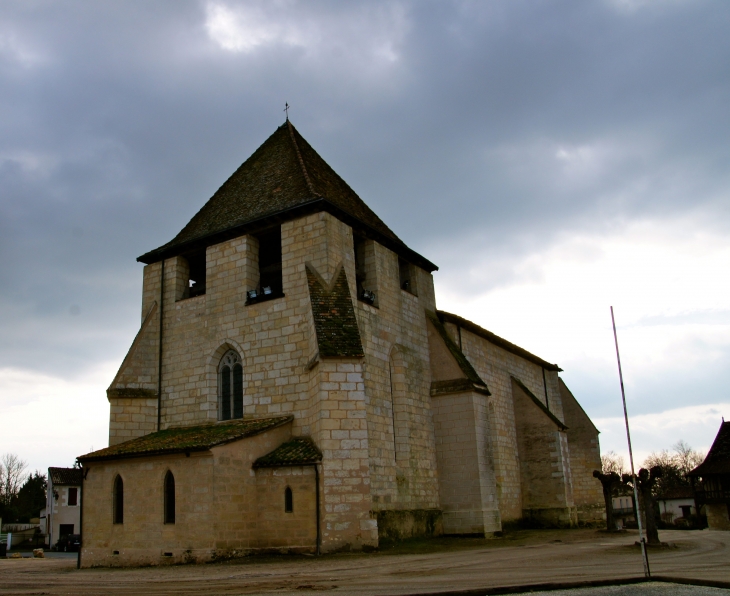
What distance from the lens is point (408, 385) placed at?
67.0ft

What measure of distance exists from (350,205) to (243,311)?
5207 millimetres

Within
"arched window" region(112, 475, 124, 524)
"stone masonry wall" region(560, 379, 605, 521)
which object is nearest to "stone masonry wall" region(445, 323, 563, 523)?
"stone masonry wall" region(560, 379, 605, 521)

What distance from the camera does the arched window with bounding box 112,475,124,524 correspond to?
1671cm

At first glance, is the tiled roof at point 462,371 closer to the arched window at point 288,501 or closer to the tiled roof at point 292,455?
the tiled roof at point 292,455

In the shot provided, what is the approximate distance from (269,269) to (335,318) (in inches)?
186

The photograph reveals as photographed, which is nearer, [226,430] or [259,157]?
[226,430]

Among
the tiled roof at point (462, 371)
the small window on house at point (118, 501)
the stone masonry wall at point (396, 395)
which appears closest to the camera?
the small window on house at point (118, 501)

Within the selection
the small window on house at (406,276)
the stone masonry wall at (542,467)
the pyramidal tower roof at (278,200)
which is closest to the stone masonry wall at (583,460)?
the stone masonry wall at (542,467)

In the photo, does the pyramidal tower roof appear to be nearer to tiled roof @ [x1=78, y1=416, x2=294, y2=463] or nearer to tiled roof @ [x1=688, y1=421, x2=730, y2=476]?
tiled roof @ [x1=78, y1=416, x2=294, y2=463]

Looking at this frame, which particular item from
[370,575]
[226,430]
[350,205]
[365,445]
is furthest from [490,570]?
[350,205]

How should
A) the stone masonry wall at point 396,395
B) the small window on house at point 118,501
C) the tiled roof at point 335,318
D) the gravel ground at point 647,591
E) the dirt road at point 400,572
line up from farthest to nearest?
the stone masonry wall at point 396,395 → the small window on house at point 118,501 → the tiled roof at point 335,318 → the dirt road at point 400,572 → the gravel ground at point 647,591

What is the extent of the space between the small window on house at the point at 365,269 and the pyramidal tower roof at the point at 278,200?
449 millimetres

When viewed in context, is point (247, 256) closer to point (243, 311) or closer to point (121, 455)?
point (243, 311)

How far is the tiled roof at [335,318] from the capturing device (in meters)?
16.5
